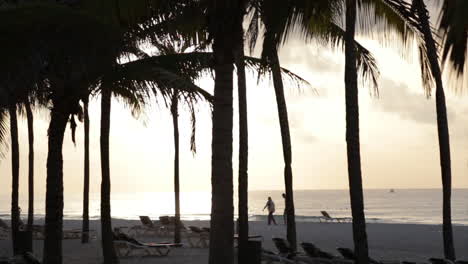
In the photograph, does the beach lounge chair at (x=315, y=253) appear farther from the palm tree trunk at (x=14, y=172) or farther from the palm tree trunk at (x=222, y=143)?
the palm tree trunk at (x=14, y=172)

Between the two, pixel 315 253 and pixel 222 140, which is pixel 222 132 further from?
pixel 315 253

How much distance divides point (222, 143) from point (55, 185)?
487 cm

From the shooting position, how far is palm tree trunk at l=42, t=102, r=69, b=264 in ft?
45.1

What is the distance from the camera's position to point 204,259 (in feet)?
59.2

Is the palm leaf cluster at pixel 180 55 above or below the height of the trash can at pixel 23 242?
above

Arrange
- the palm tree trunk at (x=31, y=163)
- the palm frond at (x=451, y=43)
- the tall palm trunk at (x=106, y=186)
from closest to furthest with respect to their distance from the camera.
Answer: the palm frond at (x=451, y=43), the tall palm trunk at (x=106, y=186), the palm tree trunk at (x=31, y=163)

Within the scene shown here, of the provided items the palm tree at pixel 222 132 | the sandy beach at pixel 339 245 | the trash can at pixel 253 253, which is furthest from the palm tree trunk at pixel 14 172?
the palm tree at pixel 222 132

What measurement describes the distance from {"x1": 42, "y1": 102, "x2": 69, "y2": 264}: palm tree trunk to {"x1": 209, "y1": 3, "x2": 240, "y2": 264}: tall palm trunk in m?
4.59

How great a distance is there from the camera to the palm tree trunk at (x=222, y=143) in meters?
10.1

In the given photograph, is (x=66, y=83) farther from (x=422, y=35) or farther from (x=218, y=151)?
(x=422, y=35)

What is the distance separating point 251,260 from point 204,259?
503cm

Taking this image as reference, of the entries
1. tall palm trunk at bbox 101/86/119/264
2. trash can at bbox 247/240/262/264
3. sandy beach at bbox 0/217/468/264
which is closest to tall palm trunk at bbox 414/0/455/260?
trash can at bbox 247/240/262/264

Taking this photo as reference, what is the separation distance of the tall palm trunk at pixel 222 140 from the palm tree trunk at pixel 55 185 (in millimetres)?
4593

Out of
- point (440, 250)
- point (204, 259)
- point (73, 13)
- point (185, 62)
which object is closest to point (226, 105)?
point (73, 13)
